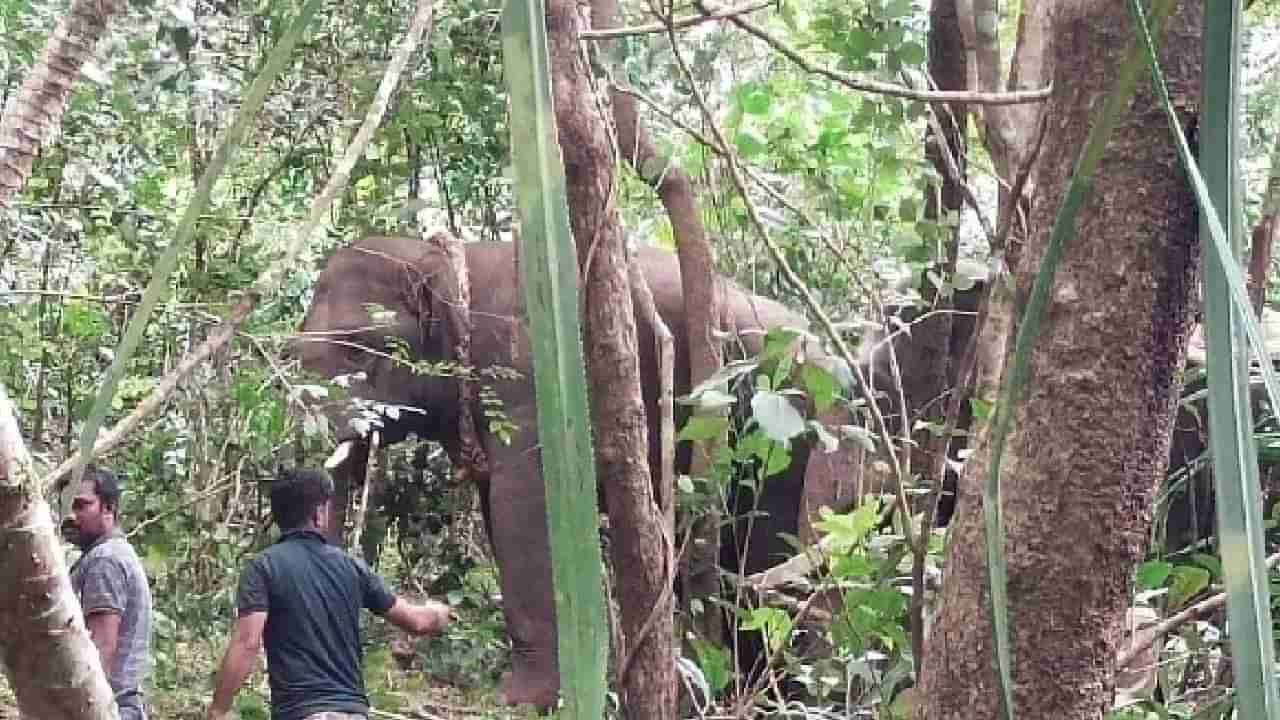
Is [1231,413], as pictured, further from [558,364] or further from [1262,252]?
[1262,252]

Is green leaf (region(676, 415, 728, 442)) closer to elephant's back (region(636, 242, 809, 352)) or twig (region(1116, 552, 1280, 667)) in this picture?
twig (region(1116, 552, 1280, 667))

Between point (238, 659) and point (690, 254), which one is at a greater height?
point (690, 254)

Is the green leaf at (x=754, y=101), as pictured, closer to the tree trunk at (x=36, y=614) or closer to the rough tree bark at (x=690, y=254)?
the rough tree bark at (x=690, y=254)

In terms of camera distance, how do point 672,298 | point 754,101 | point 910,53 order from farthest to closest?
1. point 672,298
2. point 754,101
3. point 910,53

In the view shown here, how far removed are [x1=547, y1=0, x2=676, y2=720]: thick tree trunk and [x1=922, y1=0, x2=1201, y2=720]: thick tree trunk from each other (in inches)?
35.8

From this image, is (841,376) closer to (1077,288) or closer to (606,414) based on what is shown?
(606,414)

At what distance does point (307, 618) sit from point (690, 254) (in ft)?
3.41

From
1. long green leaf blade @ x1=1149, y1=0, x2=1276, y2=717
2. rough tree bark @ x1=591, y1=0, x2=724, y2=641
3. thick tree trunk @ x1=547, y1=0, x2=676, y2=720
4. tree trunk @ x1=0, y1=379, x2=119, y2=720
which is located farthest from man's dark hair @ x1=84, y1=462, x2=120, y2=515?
long green leaf blade @ x1=1149, y1=0, x2=1276, y2=717

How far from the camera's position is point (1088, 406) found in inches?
39.0

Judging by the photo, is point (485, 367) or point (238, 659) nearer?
point (238, 659)

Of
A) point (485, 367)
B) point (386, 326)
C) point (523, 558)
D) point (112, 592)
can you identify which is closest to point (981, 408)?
point (112, 592)

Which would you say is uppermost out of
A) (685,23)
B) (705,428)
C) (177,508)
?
(685,23)

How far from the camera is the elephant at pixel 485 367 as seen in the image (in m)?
4.30

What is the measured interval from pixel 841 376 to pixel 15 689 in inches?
41.0
